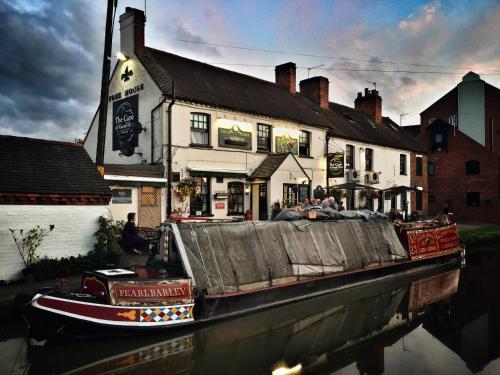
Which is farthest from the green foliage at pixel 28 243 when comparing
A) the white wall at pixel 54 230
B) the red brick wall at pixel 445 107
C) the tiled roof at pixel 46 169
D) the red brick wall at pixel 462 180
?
the red brick wall at pixel 445 107

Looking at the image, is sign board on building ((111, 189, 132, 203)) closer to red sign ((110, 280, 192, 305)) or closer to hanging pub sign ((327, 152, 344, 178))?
red sign ((110, 280, 192, 305))

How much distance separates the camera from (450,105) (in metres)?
40.9

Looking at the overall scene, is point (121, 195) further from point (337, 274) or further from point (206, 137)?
point (337, 274)

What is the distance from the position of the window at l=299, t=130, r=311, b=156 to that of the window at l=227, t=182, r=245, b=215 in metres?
5.23

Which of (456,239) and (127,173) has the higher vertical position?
(127,173)

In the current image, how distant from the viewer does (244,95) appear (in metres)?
22.3

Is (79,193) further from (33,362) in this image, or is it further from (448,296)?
(448,296)

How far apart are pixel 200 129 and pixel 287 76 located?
→ 12.1 meters

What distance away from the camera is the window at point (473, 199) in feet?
111

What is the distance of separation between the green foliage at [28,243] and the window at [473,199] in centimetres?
3346

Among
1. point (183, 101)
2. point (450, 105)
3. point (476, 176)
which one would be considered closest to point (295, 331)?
point (183, 101)

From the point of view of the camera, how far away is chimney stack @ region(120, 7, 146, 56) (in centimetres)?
1970

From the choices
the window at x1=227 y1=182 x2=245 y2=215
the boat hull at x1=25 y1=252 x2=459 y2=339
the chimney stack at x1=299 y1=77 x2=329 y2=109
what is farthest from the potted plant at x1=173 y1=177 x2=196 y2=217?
the chimney stack at x1=299 y1=77 x2=329 y2=109

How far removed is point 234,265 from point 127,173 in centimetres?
785
